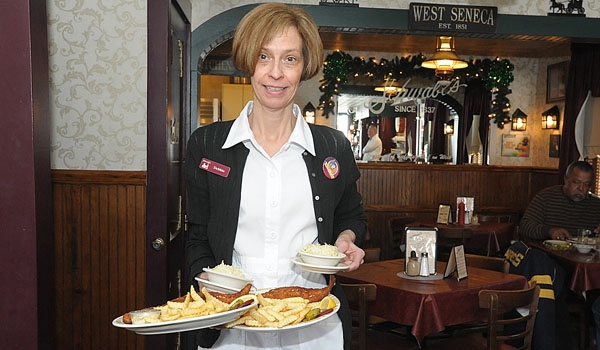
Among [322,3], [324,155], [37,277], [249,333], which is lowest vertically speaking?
[249,333]

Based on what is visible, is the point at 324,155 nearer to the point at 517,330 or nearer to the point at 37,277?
the point at 37,277

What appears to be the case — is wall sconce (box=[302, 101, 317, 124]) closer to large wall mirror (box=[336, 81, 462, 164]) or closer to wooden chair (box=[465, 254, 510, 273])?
large wall mirror (box=[336, 81, 462, 164])

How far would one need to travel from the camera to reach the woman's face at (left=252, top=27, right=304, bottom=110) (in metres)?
1.73

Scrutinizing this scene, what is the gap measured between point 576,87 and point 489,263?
522cm

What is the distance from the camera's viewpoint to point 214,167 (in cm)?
183

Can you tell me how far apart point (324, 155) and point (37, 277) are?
3.31 ft

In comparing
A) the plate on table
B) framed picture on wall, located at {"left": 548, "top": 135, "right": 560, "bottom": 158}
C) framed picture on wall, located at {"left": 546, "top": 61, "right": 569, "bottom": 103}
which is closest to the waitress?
the plate on table

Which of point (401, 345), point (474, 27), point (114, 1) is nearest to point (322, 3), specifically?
point (474, 27)

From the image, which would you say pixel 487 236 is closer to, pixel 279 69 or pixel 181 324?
pixel 279 69

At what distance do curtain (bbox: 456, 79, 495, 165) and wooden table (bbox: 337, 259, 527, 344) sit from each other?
6773mm

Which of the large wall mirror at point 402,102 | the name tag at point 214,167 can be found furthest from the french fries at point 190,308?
the large wall mirror at point 402,102

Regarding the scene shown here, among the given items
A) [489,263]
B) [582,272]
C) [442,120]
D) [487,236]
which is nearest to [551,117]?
[442,120]

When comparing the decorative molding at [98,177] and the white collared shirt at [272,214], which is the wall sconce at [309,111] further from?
the white collared shirt at [272,214]

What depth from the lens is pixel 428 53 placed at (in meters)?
10.4
